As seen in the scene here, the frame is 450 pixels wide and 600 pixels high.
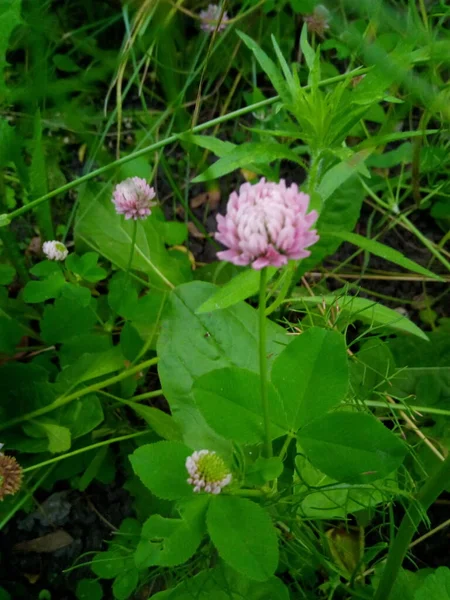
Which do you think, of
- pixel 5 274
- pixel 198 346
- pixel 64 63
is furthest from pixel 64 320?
pixel 64 63

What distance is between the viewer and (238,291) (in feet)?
2.79

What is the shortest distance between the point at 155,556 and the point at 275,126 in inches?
38.6

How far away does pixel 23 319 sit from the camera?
50.2 inches

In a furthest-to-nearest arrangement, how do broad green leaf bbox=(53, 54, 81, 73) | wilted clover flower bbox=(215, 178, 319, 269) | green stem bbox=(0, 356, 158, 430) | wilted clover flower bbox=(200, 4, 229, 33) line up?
broad green leaf bbox=(53, 54, 81, 73) → wilted clover flower bbox=(200, 4, 229, 33) → green stem bbox=(0, 356, 158, 430) → wilted clover flower bbox=(215, 178, 319, 269)

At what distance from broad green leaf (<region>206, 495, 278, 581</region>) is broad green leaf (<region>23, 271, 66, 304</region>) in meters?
0.53

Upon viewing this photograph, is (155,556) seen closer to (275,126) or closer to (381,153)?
(275,126)

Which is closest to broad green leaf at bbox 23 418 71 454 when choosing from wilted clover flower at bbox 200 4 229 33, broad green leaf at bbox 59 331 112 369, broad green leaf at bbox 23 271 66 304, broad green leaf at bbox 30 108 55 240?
broad green leaf at bbox 59 331 112 369

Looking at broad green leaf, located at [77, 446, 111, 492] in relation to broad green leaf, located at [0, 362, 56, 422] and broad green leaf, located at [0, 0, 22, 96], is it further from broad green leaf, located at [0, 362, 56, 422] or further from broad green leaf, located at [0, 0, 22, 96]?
broad green leaf, located at [0, 0, 22, 96]

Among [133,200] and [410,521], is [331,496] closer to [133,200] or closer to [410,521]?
[410,521]

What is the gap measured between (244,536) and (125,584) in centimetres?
34

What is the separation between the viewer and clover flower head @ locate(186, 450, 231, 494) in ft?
2.38

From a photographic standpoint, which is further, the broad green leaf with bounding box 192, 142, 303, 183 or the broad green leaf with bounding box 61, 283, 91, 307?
the broad green leaf with bounding box 61, 283, 91, 307

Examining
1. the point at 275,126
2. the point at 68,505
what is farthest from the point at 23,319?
the point at 275,126

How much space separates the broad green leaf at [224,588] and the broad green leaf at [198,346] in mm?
180
